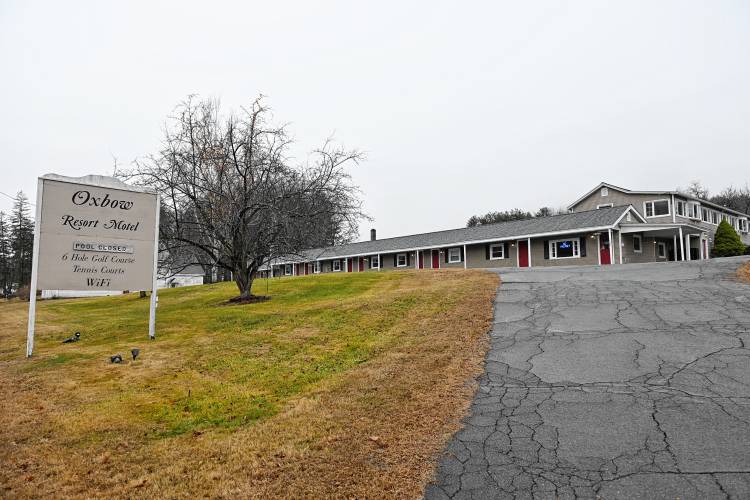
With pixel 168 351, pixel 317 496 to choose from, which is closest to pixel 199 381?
pixel 168 351

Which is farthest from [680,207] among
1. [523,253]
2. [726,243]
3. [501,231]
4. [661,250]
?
[501,231]

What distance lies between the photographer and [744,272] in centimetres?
1366

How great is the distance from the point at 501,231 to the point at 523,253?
103 inches

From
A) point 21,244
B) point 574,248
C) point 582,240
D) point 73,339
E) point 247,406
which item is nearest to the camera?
point 247,406

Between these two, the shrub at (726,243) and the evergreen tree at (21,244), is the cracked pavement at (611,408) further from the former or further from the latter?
the evergreen tree at (21,244)

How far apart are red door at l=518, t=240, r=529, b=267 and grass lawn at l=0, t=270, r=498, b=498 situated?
19.5m

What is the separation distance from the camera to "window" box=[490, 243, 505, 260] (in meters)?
31.6

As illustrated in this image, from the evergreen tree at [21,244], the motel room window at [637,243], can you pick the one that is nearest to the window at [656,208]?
the motel room window at [637,243]

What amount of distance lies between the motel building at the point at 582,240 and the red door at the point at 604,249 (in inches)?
2.1

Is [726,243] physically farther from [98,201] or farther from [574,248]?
[98,201]

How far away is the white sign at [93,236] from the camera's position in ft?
32.3

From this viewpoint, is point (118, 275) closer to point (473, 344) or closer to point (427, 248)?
point (473, 344)

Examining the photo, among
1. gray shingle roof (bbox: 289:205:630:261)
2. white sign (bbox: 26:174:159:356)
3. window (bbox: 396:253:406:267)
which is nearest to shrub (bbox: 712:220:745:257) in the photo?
gray shingle roof (bbox: 289:205:630:261)

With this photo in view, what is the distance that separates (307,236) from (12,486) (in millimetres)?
12175
